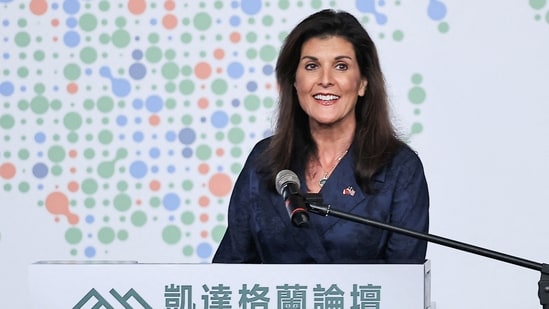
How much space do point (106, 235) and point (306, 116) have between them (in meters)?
0.97

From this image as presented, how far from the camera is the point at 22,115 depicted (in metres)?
3.37

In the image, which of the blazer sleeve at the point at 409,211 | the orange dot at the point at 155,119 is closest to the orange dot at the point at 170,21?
the orange dot at the point at 155,119

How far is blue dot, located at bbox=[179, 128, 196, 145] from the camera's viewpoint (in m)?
3.30

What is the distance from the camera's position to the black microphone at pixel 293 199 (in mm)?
1679

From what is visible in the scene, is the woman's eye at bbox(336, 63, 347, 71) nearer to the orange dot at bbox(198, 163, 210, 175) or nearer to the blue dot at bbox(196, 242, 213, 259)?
the orange dot at bbox(198, 163, 210, 175)

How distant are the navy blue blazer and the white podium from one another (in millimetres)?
451

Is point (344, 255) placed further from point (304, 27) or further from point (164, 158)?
point (164, 158)

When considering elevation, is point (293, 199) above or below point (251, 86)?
below

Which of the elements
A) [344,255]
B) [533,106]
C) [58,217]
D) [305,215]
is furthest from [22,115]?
[305,215]

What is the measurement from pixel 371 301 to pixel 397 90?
1426 mm

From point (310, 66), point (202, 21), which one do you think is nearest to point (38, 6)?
point (202, 21)

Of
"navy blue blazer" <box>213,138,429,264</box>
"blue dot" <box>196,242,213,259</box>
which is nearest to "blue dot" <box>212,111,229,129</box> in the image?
"blue dot" <box>196,242,213,259</box>

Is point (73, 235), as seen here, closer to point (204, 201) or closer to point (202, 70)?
point (204, 201)

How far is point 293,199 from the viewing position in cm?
174
